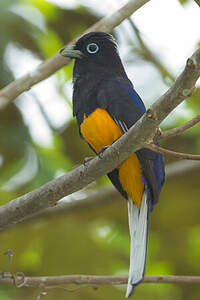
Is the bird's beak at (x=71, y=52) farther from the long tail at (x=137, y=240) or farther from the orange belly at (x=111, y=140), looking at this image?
the long tail at (x=137, y=240)

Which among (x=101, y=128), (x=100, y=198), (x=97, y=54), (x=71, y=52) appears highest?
(x=71, y=52)

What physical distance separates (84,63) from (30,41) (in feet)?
4.64

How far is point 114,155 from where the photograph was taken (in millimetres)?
3309

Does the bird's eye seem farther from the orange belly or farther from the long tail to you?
the long tail

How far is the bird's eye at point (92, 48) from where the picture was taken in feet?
16.2

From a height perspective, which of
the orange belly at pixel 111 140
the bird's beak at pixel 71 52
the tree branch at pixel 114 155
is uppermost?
the bird's beak at pixel 71 52

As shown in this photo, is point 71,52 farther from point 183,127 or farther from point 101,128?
point 183,127

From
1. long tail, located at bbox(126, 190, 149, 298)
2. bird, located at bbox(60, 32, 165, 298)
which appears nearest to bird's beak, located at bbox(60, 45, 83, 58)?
bird, located at bbox(60, 32, 165, 298)

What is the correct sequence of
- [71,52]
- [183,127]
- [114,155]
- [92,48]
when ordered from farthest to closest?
[92,48], [71,52], [114,155], [183,127]

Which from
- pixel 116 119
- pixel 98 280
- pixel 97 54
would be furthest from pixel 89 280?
pixel 97 54

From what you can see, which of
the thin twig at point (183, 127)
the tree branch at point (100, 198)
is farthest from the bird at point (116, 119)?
the thin twig at point (183, 127)

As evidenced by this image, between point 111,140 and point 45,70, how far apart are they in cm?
67

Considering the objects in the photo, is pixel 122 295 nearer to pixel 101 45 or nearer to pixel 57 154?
pixel 57 154

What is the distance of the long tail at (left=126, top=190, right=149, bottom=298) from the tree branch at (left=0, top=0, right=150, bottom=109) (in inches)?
44.4
